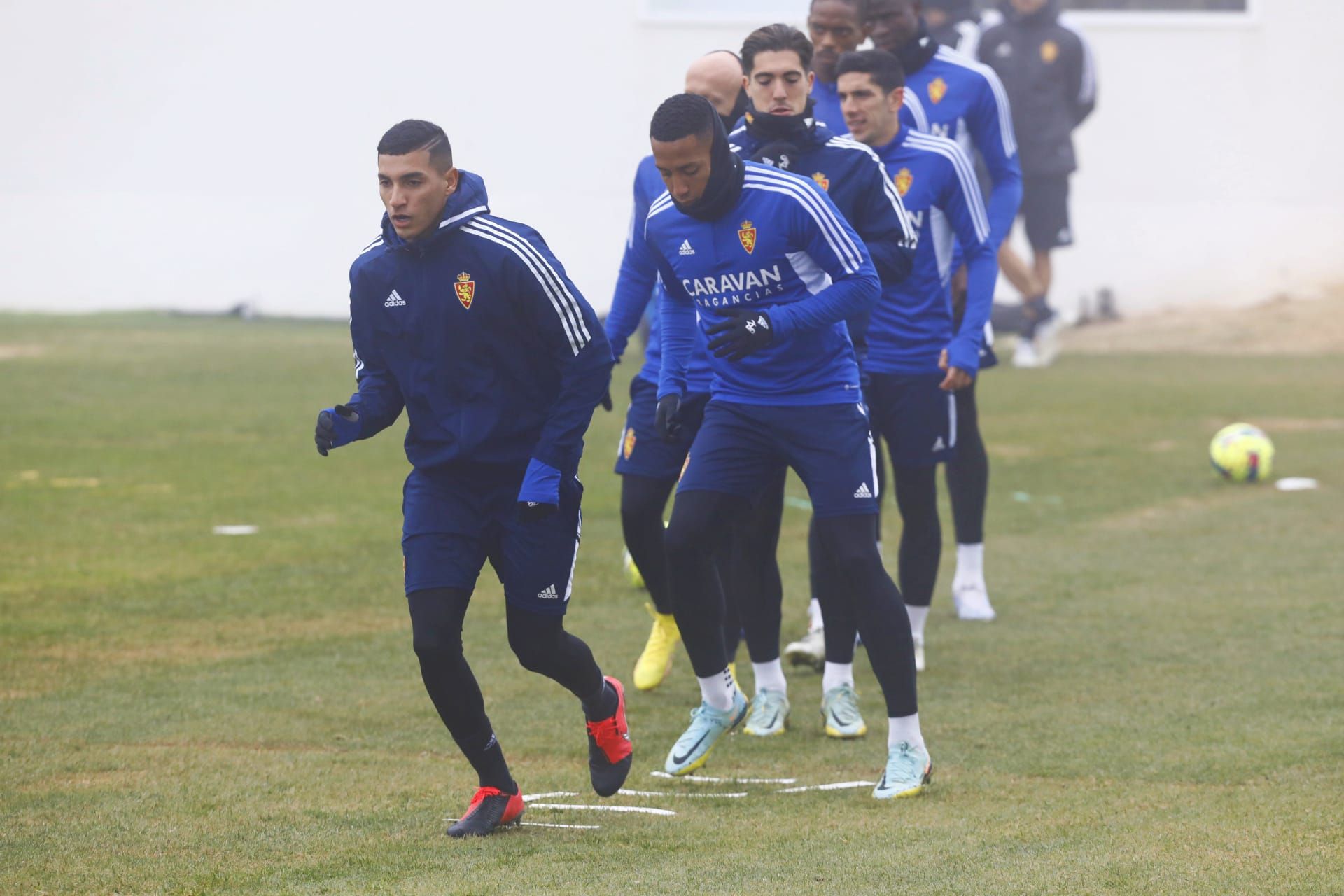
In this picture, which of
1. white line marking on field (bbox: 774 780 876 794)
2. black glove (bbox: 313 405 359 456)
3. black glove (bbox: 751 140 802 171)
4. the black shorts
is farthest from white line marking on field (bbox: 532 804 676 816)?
the black shorts

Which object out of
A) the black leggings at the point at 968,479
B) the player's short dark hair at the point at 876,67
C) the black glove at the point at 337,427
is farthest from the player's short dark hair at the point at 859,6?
Answer: the black glove at the point at 337,427

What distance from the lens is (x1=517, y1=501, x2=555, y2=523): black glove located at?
4.55m

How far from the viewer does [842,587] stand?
593 centimetres

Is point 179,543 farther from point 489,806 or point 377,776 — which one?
point 489,806

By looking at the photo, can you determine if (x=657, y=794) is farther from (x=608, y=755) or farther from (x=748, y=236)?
(x=748, y=236)

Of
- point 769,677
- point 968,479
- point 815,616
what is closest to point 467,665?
point 769,677

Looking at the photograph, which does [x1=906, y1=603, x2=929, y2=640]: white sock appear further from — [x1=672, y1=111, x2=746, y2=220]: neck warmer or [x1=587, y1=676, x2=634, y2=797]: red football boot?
[x1=672, y1=111, x2=746, y2=220]: neck warmer

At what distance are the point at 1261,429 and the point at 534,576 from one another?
10561 millimetres

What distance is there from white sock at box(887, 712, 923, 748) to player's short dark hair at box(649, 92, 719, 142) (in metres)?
1.78

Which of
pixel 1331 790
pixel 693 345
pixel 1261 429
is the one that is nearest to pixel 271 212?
pixel 1261 429

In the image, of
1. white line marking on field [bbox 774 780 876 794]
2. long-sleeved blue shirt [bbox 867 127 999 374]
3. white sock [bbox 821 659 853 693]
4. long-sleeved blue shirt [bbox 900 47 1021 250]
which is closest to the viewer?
white line marking on field [bbox 774 780 876 794]

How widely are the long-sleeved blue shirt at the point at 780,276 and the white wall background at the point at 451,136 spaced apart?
20.6m

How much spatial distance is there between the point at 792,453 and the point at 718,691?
2.81 feet

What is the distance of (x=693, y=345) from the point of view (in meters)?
5.97
